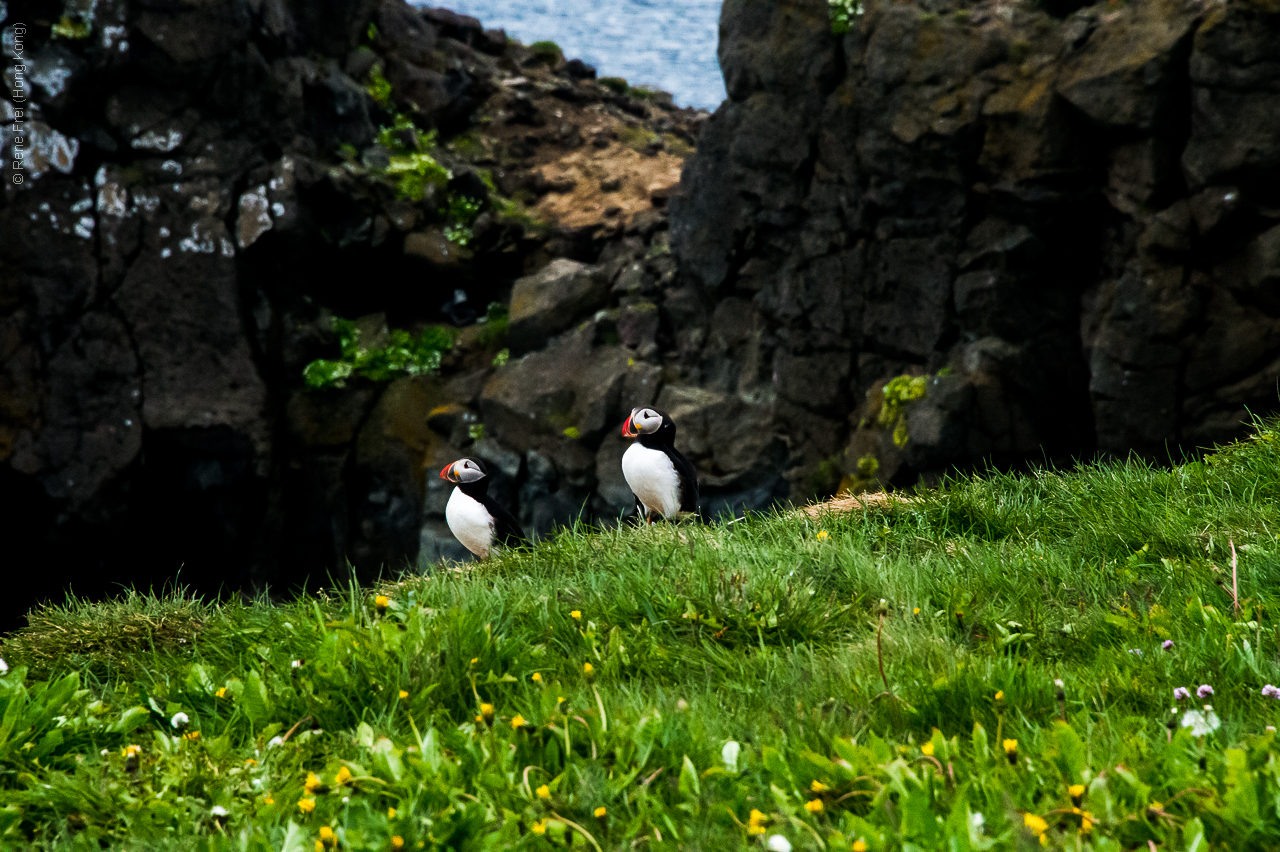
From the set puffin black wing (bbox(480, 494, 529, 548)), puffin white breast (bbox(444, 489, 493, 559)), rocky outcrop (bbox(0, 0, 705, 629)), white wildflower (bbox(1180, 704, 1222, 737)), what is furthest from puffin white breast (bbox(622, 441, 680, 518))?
rocky outcrop (bbox(0, 0, 705, 629))

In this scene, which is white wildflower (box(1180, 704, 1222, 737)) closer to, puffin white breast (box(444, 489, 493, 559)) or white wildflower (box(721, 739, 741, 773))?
white wildflower (box(721, 739, 741, 773))

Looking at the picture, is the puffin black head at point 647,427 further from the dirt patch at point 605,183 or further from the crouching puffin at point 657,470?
the dirt patch at point 605,183

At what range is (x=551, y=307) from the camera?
48.6 feet

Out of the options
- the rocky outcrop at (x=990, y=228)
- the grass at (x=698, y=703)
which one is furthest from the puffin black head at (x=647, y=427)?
the rocky outcrop at (x=990, y=228)

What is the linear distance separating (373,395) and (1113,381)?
10660 mm

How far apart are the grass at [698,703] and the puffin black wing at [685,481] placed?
2260 millimetres

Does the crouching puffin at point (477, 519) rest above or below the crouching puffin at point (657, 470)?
below

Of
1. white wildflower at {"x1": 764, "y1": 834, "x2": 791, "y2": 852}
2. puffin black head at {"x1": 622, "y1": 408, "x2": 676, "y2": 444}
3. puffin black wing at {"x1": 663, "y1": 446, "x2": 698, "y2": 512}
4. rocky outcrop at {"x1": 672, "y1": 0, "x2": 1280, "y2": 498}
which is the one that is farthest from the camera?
rocky outcrop at {"x1": 672, "y1": 0, "x2": 1280, "y2": 498}

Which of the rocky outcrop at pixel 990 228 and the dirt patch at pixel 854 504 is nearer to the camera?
the dirt patch at pixel 854 504

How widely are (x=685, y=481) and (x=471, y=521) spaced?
1.53 meters

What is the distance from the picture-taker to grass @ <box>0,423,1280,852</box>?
2.04 metres

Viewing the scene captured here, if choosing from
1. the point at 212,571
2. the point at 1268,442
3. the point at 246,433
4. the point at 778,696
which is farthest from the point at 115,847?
the point at 212,571

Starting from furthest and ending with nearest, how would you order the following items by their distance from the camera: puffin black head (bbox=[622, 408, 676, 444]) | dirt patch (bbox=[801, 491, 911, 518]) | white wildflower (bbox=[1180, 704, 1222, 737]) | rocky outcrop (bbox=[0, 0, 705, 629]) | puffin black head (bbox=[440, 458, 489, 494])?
rocky outcrop (bbox=[0, 0, 705, 629])
puffin black head (bbox=[440, 458, 489, 494])
puffin black head (bbox=[622, 408, 676, 444])
dirt patch (bbox=[801, 491, 911, 518])
white wildflower (bbox=[1180, 704, 1222, 737])

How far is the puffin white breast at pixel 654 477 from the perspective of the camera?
6594 millimetres
